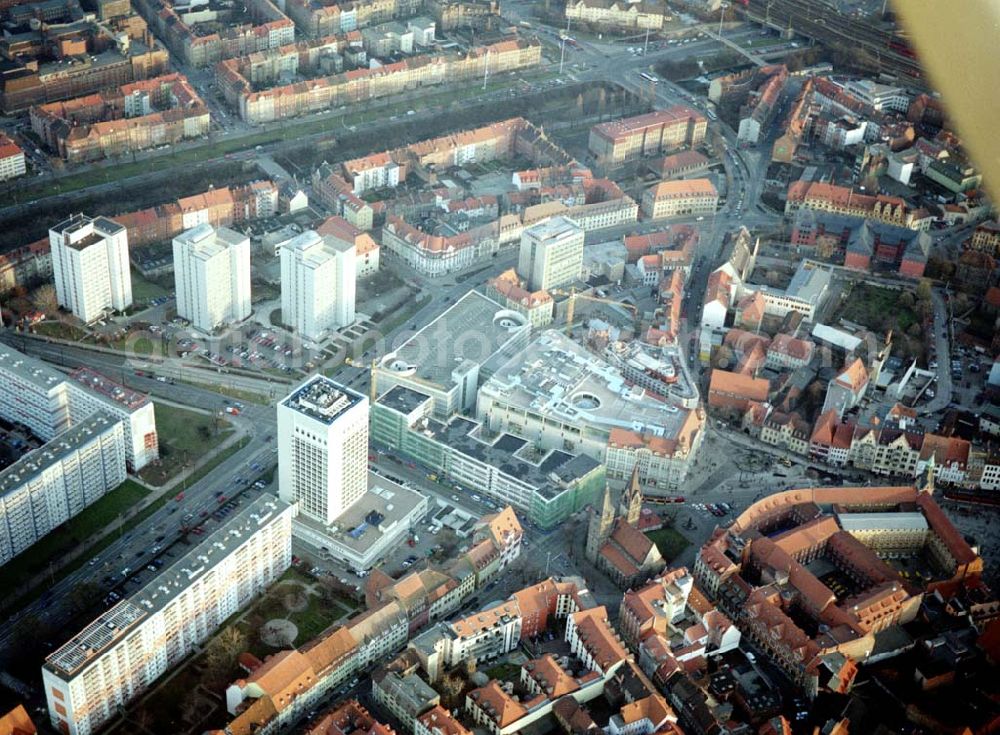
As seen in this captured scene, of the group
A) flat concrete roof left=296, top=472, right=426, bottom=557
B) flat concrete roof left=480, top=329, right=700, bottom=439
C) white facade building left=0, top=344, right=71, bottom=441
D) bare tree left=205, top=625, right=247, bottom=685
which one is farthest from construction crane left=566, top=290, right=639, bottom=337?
bare tree left=205, top=625, right=247, bottom=685

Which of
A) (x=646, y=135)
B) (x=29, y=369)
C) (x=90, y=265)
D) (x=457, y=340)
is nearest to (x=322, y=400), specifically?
(x=457, y=340)

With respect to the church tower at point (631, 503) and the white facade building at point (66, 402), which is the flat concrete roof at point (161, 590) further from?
the church tower at point (631, 503)

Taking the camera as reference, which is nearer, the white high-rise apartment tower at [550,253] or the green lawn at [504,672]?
the green lawn at [504,672]

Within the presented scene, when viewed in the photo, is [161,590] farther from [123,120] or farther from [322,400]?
[123,120]

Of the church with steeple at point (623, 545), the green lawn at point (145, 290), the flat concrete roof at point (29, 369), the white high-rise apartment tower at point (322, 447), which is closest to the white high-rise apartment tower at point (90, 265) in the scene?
the green lawn at point (145, 290)

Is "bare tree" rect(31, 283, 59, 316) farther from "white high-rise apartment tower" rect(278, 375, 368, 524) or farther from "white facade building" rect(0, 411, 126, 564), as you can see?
"white high-rise apartment tower" rect(278, 375, 368, 524)

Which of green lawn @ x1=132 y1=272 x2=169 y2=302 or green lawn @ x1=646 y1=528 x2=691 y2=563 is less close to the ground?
green lawn @ x1=132 y1=272 x2=169 y2=302
